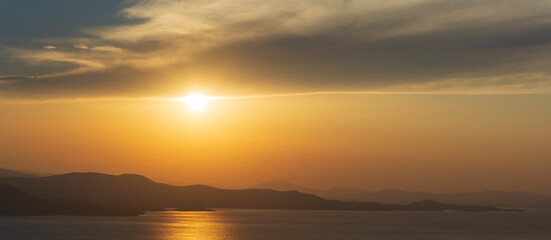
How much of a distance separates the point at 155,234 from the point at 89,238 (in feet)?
68.8

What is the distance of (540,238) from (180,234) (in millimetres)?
89427

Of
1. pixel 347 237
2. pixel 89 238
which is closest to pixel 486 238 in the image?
pixel 347 237

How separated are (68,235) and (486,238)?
330 ft

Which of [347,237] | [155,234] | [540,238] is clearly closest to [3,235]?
[155,234]

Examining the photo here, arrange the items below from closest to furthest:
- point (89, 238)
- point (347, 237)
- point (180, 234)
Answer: point (89, 238) → point (347, 237) → point (180, 234)

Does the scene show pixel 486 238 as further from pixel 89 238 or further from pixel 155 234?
pixel 89 238

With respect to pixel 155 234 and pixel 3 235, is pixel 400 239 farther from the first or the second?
pixel 3 235

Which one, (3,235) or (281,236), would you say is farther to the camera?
(281,236)

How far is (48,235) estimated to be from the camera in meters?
144

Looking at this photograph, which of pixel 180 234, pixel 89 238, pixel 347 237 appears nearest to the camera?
pixel 89 238

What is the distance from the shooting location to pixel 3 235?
140m

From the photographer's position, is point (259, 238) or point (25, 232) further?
point (25, 232)

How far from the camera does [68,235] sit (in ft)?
478

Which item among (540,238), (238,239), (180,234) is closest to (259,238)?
(238,239)
